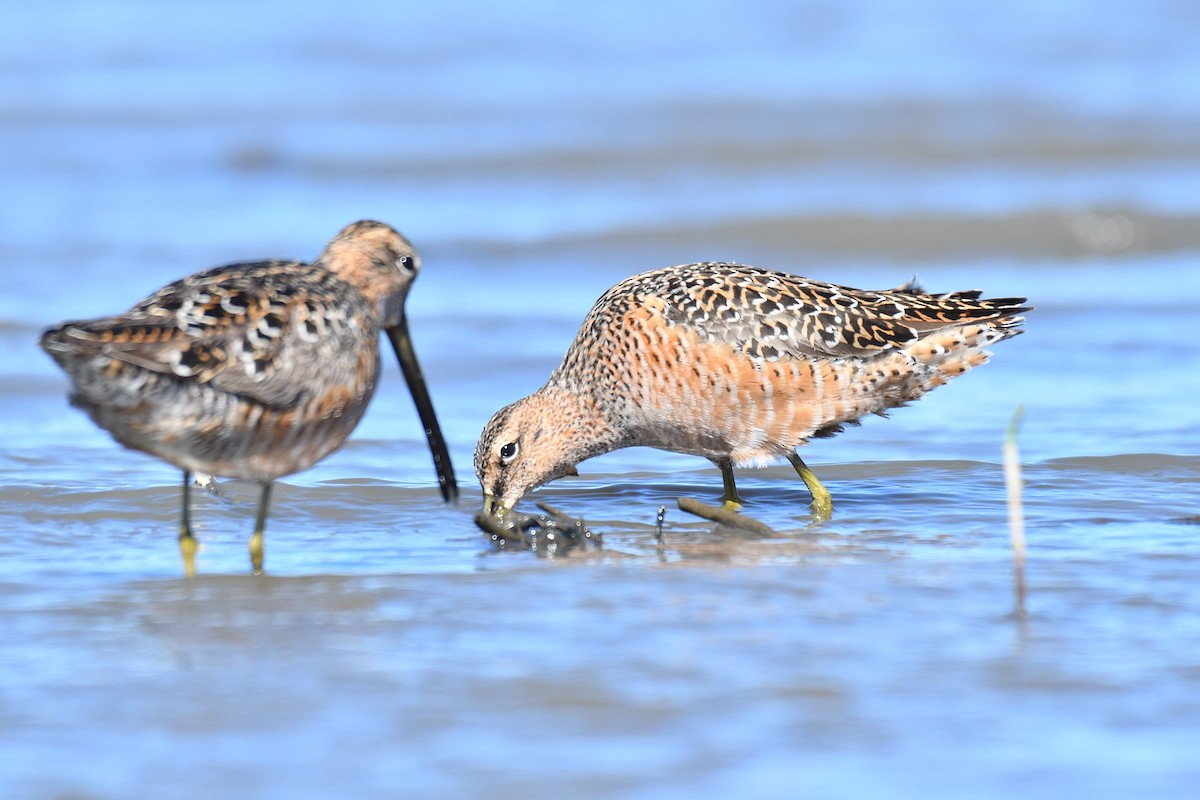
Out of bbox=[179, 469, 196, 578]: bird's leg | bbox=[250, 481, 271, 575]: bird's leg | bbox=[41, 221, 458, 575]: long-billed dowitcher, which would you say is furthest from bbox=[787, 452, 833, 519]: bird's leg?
bbox=[179, 469, 196, 578]: bird's leg

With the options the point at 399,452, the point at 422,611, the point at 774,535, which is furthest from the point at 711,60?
the point at 422,611

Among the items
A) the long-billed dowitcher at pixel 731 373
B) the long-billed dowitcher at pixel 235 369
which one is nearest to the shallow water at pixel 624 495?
the long-billed dowitcher at pixel 731 373

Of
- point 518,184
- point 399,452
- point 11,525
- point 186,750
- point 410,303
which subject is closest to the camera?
point 186,750

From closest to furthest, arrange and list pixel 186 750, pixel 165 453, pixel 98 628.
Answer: pixel 186 750 < pixel 98 628 < pixel 165 453

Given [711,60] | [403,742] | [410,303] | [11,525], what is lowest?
[403,742]

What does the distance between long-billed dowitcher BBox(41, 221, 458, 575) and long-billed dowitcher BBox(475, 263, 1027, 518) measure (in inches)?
46.0

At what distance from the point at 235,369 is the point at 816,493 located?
2392mm

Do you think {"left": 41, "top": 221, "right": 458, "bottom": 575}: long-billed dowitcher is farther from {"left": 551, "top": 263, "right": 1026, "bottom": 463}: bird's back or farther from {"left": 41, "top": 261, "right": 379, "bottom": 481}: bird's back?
{"left": 551, "top": 263, "right": 1026, "bottom": 463}: bird's back

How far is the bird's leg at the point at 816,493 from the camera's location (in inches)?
241

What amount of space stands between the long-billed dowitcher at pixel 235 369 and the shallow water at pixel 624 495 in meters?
0.40

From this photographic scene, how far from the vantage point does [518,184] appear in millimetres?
14391

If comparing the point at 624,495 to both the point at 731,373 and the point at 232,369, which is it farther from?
the point at 232,369

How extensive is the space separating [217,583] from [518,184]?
975 cm

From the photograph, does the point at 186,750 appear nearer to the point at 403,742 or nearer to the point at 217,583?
the point at 403,742
